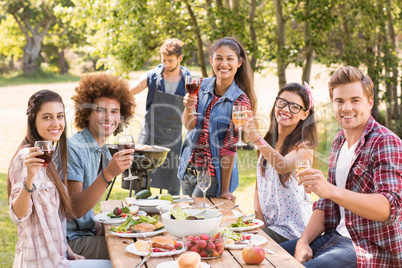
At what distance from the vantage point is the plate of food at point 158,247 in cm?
246

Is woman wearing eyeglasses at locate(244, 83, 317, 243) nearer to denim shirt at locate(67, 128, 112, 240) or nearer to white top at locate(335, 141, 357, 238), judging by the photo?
white top at locate(335, 141, 357, 238)

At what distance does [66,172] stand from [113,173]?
1.17ft

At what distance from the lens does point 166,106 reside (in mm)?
6195

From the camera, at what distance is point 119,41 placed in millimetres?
9695

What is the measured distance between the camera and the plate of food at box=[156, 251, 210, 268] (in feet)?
7.22

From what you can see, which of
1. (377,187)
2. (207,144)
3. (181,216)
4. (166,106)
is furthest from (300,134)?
(166,106)

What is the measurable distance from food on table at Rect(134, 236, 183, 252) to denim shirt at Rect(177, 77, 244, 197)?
1.61 metres

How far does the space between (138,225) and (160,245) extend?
37 centimetres

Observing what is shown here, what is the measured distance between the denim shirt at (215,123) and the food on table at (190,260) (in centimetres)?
188

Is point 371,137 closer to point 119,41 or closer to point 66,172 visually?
point 66,172

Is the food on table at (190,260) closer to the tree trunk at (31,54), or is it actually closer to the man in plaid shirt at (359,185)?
the man in plaid shirt at (359,185)

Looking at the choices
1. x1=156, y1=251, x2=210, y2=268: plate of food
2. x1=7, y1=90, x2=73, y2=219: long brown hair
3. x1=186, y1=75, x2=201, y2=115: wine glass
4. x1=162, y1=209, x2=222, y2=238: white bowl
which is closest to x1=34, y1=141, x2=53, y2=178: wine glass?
A: x1=7, y1=90, x2=73, y2=219: long brown hair

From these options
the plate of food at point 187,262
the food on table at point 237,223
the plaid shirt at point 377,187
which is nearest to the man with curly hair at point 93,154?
the food on table at point 237,223

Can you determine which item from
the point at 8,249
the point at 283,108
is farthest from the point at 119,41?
the point at 283,108
